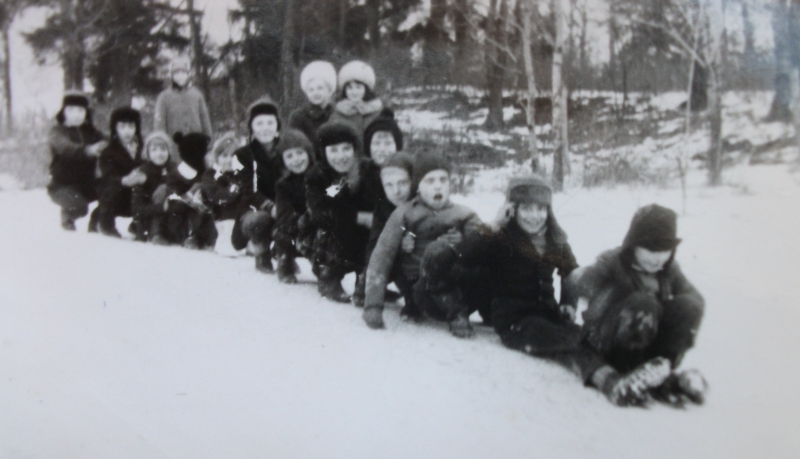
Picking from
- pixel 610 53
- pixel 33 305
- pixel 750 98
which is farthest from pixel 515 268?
pixel 33 305

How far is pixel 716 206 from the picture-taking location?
1692mm

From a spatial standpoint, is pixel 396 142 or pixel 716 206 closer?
pixel 716 206

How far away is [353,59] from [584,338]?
1.12m

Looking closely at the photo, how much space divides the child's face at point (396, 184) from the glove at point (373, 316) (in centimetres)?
33

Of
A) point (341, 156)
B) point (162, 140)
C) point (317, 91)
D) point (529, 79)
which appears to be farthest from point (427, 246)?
point (162, 140)

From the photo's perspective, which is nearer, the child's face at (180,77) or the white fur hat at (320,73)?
the white fur hat at (320,73)

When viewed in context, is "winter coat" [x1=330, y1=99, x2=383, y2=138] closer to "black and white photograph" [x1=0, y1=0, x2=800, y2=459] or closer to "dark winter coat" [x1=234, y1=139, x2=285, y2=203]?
"black and white photograph" [x1=0, y1=0, x2=800, y2=459]

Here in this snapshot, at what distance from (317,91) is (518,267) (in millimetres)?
904

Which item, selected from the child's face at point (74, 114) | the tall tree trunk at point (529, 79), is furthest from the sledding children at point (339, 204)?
the child's face at point (74, 114)

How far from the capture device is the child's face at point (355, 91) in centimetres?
209

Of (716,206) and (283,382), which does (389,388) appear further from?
(716,206)

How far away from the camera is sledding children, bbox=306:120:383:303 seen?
212 centimetres

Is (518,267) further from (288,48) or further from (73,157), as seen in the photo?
(73,157)

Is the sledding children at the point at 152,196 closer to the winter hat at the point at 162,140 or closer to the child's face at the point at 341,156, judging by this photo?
the winter hat at the point at 162,140
